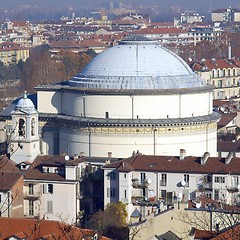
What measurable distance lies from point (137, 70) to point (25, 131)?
3.93 m

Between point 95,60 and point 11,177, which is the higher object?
point 95,60

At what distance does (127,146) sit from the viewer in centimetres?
3625

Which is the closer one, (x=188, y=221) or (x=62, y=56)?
(x=188, y=221)

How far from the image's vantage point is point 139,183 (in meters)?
32.9

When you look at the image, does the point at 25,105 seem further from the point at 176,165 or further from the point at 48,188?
the point at 176,165

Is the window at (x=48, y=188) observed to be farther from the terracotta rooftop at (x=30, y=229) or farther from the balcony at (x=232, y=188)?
the terracotta rooftop at (x=30, y=229)

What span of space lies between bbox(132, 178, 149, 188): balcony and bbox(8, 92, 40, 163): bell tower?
3300 millimetres

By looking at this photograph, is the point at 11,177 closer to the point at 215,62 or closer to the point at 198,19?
the point at 215,62

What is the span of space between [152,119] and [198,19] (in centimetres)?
14305

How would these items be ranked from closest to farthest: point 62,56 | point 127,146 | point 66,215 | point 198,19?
1. point 66,215
2. point 127,146
3. point 62,56
4. point 198,19

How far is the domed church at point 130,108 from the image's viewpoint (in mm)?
36312

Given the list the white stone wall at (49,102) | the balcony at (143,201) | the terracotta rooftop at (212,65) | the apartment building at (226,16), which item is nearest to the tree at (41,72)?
the terracotta rooftop at (212,65)

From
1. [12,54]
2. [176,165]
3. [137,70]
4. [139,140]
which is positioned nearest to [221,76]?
[137,70]

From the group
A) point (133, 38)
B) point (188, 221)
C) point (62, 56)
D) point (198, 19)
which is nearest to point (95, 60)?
point (133, 38)
